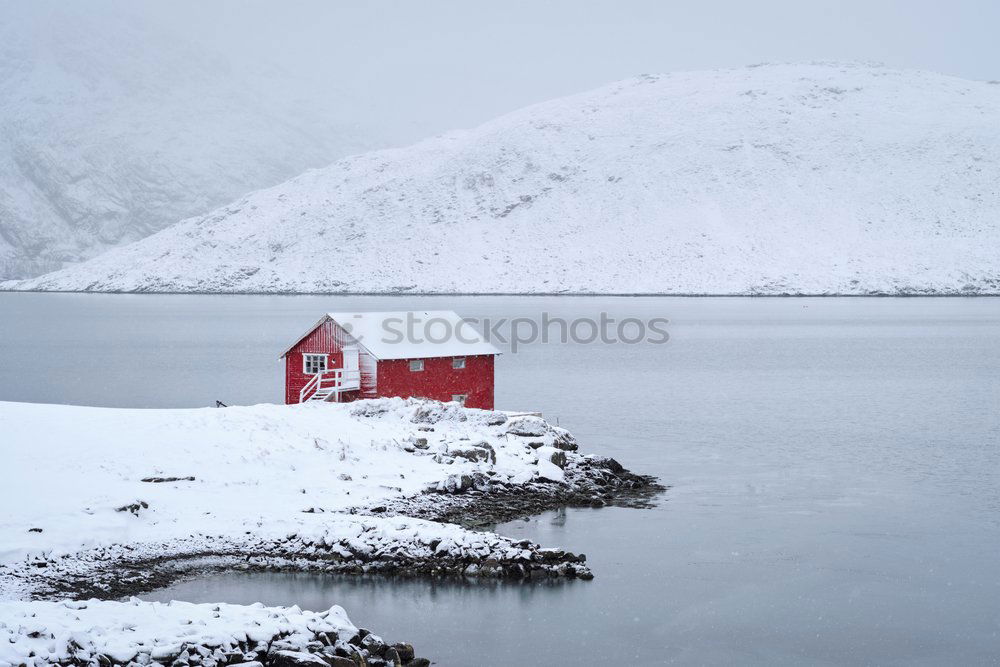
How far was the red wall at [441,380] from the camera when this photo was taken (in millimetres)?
37438

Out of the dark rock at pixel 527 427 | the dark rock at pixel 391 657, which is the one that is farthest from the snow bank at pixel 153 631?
the dark rock at pixel 527 427

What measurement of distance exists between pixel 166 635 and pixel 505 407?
3403 cm

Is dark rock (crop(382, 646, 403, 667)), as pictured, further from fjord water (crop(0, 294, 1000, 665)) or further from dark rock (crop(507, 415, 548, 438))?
dark rock (crop(507, 415, 548, 438))

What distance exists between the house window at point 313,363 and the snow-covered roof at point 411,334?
0.67m

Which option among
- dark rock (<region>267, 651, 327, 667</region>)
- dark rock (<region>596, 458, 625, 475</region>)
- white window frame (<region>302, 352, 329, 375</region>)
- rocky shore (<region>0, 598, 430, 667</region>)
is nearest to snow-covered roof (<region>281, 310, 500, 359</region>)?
white window frame (<region>302, 352, 329, 375</region>)

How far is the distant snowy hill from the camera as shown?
501ft

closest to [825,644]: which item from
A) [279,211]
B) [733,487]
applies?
[733,487]

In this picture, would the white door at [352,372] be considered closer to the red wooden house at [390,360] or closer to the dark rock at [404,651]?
the red wooden house at [390,360]

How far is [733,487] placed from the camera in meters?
32.4

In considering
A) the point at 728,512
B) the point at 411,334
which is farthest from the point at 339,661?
the point at 411,334

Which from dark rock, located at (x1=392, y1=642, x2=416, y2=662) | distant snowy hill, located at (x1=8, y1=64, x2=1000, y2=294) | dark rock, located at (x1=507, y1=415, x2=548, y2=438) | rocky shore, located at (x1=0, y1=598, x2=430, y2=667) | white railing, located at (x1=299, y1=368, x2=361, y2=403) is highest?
distant snowy hill, located at (x1=8, y1=64, x2=1000, y2=294)

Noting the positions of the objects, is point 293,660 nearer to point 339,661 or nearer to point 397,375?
point 339,661

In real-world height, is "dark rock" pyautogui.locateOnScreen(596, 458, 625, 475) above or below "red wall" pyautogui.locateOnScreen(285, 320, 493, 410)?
below

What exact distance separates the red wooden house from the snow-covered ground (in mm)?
2448
